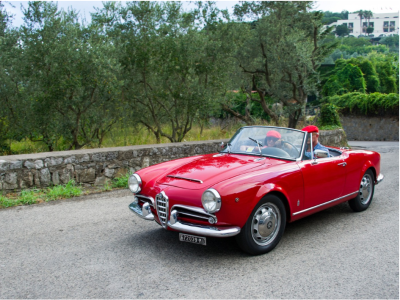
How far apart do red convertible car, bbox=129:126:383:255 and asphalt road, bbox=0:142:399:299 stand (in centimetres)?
35

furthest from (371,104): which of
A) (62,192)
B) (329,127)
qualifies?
(62,192)

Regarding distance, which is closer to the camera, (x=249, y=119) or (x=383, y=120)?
(x=249, y=119)

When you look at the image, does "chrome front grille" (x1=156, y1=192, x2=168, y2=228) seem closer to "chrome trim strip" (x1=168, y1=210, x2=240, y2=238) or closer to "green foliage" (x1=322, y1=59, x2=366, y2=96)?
"chrome trim strip" (x1=168, y1=210, x2=240, y2=238)

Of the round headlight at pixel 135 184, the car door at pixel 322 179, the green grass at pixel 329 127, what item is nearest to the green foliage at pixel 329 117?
the green grass at pixel 329 127

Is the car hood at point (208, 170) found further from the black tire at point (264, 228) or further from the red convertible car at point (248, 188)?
the black tire at point (264, 228)

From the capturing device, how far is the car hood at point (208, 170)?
4328 millimetres

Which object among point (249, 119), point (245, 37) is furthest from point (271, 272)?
point (249, 119)

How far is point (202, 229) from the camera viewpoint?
3975 mm

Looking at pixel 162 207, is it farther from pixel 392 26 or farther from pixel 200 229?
pixel 392 26

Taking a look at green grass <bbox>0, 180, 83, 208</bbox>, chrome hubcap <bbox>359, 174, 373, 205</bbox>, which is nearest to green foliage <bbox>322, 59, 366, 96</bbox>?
chrome hubcap <bbox>359, 174, 373, 205</bbox>

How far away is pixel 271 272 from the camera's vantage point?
12.7ft

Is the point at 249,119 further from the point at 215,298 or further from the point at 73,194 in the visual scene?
the point at 215,298

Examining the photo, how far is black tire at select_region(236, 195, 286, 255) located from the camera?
4164mm

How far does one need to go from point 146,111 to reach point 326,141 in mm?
7414
